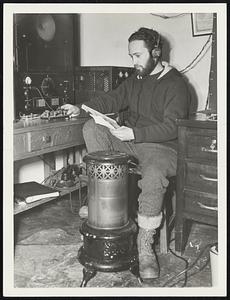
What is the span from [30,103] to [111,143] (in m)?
0.65

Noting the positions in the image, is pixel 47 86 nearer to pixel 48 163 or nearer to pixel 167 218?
pixel 48 163

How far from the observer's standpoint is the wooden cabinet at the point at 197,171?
2.22 metres

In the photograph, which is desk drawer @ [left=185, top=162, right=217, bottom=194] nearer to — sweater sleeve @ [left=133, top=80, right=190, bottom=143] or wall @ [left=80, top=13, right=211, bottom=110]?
sweater sleeve @ [left=133, top=80, right=190, bottom=143]

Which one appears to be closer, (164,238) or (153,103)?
(164,238)

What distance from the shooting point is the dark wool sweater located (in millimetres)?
2326

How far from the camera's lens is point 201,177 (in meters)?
2.28

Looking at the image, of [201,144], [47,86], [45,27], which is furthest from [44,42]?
[201,144]

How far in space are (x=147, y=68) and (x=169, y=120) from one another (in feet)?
1.37

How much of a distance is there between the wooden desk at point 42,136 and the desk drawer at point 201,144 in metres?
0.79

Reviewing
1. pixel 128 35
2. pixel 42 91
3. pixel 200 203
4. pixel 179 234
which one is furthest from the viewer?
pixel 128 35

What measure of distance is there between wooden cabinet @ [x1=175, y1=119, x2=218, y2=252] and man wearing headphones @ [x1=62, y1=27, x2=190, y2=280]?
0.08 m

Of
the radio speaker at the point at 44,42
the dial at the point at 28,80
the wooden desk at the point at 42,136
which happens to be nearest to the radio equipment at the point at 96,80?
the radio speaker at the point at 44,42

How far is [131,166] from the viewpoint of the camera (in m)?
2.55

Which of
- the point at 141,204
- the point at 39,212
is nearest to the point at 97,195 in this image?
the point at 141,204
